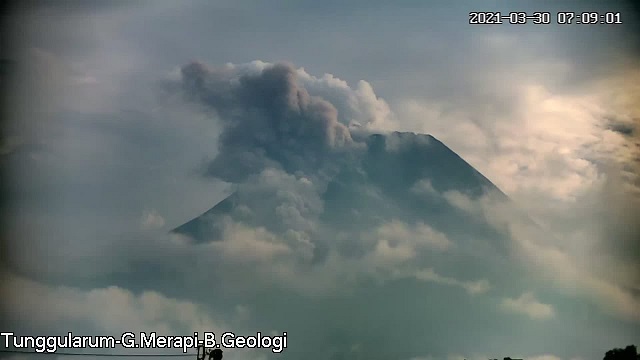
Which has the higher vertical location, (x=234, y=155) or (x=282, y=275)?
(x=234, y=155)

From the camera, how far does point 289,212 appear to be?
12.6ft

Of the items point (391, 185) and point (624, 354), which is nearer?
point (624, 354)

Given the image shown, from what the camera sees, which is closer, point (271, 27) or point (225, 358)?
point (225, 358)

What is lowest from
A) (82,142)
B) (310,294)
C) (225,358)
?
(225,358)

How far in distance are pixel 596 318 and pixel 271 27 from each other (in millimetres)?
2484

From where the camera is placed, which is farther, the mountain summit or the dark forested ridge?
the mountain summit

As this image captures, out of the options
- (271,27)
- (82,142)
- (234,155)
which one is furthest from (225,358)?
(271,27)

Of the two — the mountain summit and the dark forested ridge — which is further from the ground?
the mountain summit

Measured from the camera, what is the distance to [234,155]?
3.90m

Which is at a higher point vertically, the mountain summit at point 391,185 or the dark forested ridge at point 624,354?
the mountain summit at point 391,185

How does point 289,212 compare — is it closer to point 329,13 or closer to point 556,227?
point 329,13

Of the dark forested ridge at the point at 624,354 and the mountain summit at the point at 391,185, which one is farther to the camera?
the mountain summit at the point at 391,185

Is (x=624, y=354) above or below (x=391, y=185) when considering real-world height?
below

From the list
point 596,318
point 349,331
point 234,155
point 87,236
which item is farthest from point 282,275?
point 596,318
